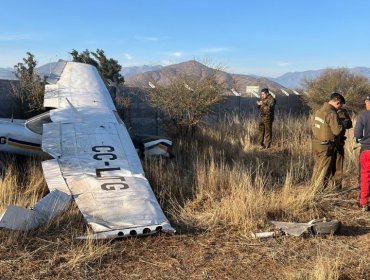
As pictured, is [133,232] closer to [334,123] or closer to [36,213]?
[36,213]

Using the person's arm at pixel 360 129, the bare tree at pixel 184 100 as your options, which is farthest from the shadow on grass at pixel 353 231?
the bare tree at pixel 184 100

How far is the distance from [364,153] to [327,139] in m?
0.74

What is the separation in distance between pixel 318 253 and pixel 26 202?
3.86m

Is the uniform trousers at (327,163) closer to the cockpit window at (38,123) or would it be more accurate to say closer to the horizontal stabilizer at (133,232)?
the horizontal stabilizer at (133,232)

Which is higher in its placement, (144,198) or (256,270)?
(144,198)

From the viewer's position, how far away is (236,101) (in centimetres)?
1563

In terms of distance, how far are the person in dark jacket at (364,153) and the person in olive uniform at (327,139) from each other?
0.45m

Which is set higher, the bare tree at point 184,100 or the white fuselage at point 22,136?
the bare tree at point 184,100

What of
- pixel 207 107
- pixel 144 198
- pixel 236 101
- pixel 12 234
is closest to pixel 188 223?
pixel 144 198

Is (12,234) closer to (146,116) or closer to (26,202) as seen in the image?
(26,202)

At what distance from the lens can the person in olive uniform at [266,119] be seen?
1169 cm

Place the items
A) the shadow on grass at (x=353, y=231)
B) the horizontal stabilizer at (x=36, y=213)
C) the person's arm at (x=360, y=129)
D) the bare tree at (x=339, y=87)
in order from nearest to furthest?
the horizontal stabilizer at (x=36, y=213), the shadow on grass at (x=353, y=231), the person's arm at (x=360, y=129), the bare tree at (x=339, y=87)

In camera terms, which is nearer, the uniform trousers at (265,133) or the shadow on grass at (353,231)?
the shadow on grass at (353,231)

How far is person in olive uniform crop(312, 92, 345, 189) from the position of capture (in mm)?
7223
